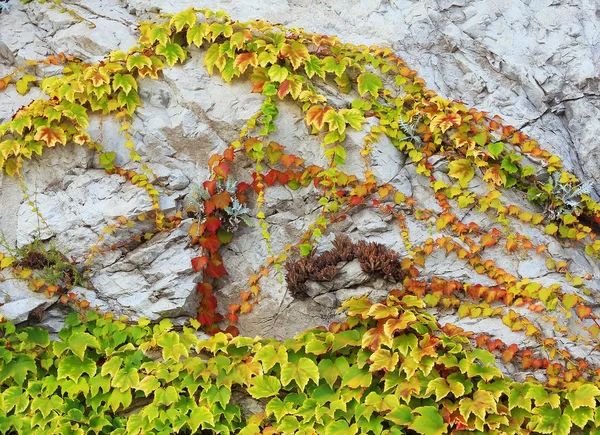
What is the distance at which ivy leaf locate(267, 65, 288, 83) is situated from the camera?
20.4 ft

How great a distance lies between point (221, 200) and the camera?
233 inches

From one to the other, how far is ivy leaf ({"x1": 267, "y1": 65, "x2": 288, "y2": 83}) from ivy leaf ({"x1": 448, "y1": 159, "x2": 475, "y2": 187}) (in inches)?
78.2

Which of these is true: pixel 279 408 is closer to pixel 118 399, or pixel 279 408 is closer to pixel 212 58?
pixel 118 399

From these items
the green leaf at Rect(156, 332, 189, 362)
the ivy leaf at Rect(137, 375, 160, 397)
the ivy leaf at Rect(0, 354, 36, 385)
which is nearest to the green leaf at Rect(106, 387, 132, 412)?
A: the ivy leaf at Rect(137, 375, 160, 397)

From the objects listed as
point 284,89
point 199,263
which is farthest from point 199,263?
point 284,89

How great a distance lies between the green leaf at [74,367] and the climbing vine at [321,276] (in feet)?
0.07

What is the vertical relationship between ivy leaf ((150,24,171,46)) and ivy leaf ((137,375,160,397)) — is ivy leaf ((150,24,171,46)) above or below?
above

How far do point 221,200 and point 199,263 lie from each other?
693 mm

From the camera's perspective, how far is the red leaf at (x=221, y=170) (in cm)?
605

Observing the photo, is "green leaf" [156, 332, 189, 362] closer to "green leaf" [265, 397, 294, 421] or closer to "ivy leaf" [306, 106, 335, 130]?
"green leaf" [265, 397, 294, 421]

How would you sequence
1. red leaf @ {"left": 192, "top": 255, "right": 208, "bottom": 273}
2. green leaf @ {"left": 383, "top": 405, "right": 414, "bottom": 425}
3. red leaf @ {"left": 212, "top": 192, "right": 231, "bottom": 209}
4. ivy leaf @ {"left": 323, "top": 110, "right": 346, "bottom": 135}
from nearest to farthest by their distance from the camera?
green leaf @ {"left": 383, "top": 405, "right": 414, "bottom": 425} < red leaf @ {"left": 192, "top": 255, "right": 208, "bottom": 273} < red leaf @ {"left": 212, "top": 192, "right": 231, "bottom": 209} < ivy leaf @ {"left": 323, "top": 110, "right": 346, "bottom": 135}

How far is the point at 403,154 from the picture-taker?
6289 millimetres

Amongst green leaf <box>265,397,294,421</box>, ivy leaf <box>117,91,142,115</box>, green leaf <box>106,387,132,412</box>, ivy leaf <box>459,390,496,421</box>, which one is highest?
ivy leaf <box>117,91,142,115</box>

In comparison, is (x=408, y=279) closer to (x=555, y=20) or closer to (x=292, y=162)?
(x=292, y=162)
